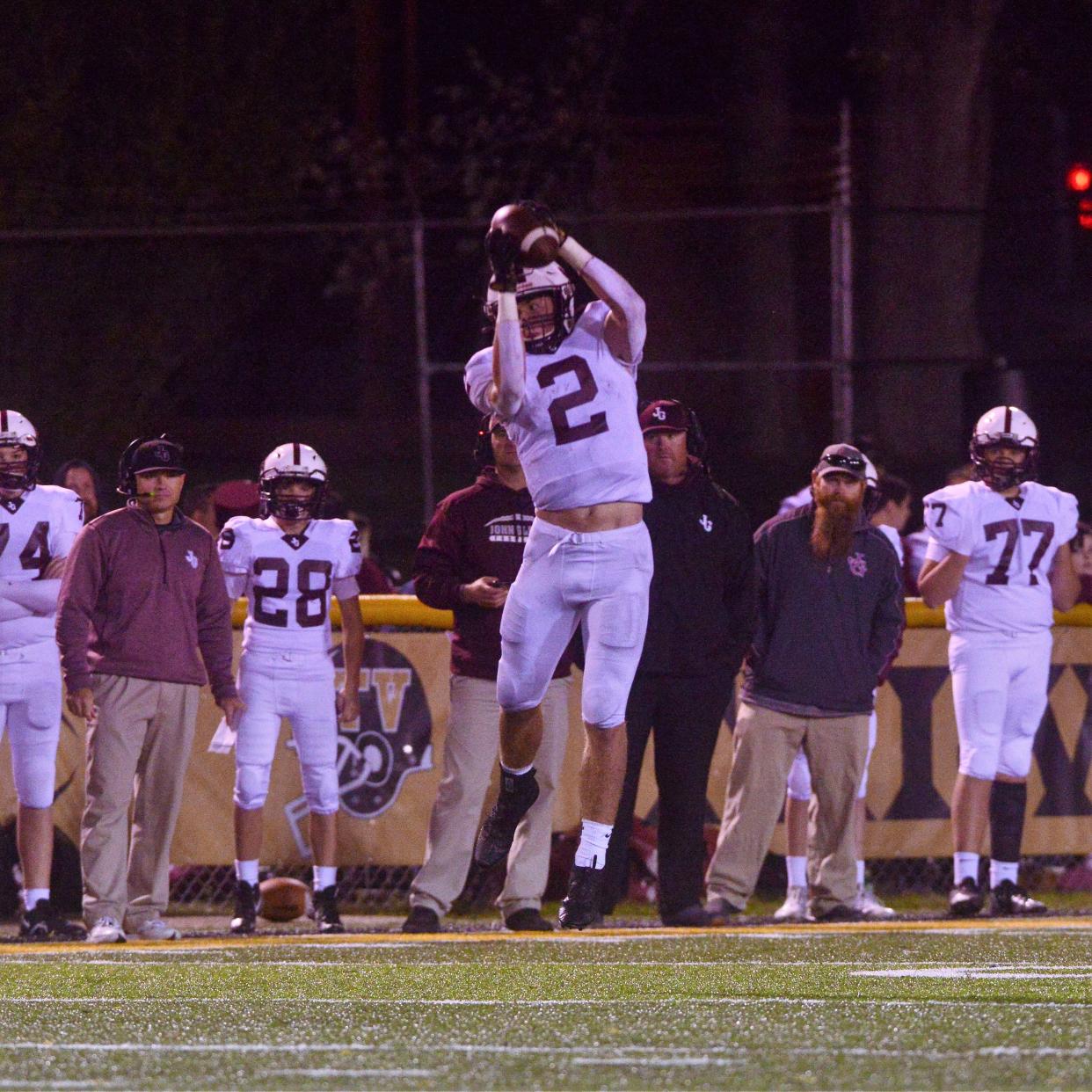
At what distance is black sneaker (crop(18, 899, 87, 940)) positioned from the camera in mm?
8266

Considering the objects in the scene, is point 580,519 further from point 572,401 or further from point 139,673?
point 139,673

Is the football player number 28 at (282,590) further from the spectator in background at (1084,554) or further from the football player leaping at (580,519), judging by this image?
the spectator in background at (1084,554)

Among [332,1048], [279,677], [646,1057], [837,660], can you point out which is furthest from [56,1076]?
[837,660]

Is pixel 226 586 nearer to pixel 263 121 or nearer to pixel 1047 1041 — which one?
pixel 1047 1041

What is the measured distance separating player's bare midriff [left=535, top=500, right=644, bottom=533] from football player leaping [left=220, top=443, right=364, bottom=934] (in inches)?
92.8

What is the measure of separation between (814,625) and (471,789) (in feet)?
4.88

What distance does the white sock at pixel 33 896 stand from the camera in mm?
8320

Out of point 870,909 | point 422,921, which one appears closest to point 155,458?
point 422,921

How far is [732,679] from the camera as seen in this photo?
8.70 meters

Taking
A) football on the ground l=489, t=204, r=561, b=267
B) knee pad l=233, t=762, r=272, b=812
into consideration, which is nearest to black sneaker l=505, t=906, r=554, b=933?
knee pad l=233, t=762, r=272, b=812

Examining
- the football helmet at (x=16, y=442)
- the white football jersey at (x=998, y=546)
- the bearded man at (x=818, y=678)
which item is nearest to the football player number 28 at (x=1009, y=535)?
the white football jersey at (x=998, y=546)

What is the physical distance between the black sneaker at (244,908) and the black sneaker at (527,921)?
99 cm

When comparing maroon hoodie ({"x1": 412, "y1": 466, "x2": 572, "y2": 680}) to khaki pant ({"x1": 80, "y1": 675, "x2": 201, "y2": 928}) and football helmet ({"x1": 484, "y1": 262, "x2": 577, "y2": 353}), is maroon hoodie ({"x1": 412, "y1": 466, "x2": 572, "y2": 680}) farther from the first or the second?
football helmet ({"x1": 484, "y1": 262, "x2": 577, "y2": 353})

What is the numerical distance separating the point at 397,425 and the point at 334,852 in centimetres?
698
